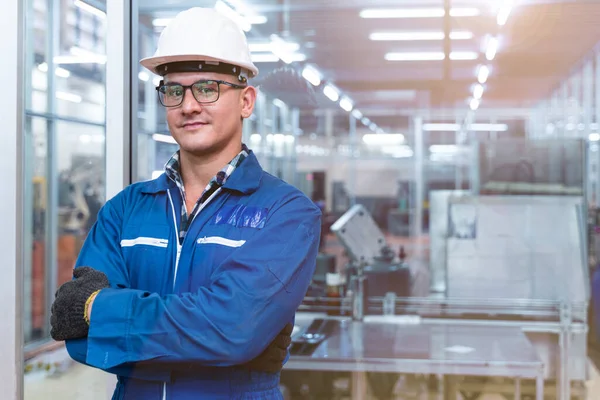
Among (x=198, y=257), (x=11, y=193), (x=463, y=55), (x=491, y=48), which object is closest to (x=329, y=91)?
(x=11, y=193)

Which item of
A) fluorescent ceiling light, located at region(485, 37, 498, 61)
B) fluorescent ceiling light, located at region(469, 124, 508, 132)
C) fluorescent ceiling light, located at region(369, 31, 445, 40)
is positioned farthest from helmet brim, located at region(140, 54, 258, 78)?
fluorescent ceiling light, located at region(469, 124, 508, 132)

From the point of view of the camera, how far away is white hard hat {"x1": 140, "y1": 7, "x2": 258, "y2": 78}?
4.28 ft

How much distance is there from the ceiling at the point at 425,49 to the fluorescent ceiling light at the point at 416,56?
0.10 metres

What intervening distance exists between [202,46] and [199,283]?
0.42 meters

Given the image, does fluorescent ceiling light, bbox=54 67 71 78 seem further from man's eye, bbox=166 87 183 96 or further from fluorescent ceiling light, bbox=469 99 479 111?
man's eye, bbox=166 87 183 96

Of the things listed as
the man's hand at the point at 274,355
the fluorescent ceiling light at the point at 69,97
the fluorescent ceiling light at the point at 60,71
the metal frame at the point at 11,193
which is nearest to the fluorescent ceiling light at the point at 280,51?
the metal frame at the point at 11,193

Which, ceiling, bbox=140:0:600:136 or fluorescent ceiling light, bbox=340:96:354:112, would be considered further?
fluorescent ceiling light, bbox=340:96:354:112

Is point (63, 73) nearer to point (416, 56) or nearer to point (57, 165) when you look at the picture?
point (57, 165)

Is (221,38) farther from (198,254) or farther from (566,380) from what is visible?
(566,380)

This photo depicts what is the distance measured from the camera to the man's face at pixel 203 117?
1.31 metres

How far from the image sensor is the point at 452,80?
1059cm

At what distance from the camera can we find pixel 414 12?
6.39m

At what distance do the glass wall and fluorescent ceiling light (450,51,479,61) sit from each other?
4114 millimetres

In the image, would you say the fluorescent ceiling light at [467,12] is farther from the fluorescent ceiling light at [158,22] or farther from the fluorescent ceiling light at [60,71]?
the fluorescent ceiling light at [158,22]
